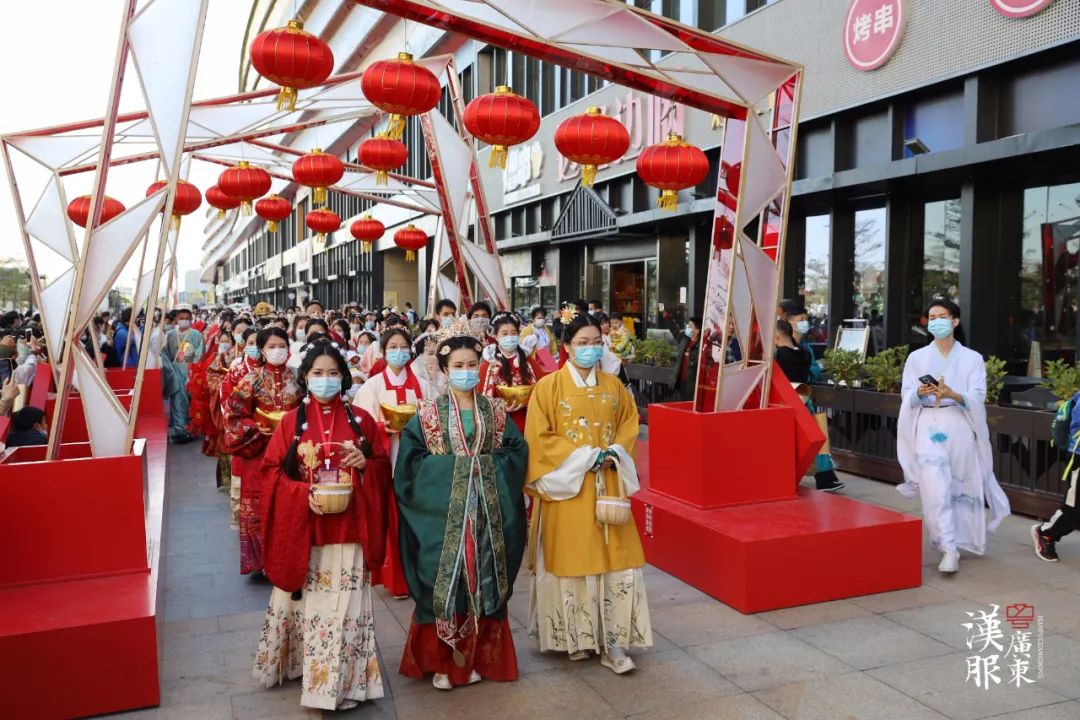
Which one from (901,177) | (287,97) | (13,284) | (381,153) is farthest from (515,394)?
(13,284)

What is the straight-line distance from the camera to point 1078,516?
548 centimetres

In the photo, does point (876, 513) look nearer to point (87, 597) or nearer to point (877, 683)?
point (877, 683)

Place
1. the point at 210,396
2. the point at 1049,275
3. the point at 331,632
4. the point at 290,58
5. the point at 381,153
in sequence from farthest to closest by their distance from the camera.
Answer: the point at 381,153, the point at 210,396, the point at 1049,275, the point at 290,58, the point at 331,632

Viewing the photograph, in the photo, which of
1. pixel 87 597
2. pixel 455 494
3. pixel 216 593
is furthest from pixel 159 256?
pixel 216 593

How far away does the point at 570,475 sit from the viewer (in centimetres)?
402

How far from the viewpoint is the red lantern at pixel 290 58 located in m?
6.85

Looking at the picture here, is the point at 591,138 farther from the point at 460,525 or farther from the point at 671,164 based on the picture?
the point at 460,525

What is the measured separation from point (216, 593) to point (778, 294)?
4310 millimetres

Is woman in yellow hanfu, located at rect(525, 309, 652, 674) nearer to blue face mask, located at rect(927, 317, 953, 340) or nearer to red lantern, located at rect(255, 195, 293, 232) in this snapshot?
blue face mask, located at rect(927, 317, 953, 340)

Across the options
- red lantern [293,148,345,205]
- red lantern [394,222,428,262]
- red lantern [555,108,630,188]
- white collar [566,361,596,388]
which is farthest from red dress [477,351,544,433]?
red lantern [394,222,428,262]

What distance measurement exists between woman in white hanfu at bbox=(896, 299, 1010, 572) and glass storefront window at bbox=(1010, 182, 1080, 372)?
14.1 ft

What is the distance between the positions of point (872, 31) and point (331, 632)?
32.3ft

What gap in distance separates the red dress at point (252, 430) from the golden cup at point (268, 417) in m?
0.01

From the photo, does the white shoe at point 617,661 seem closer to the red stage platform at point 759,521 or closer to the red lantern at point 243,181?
the red stage platform at point 759,521
